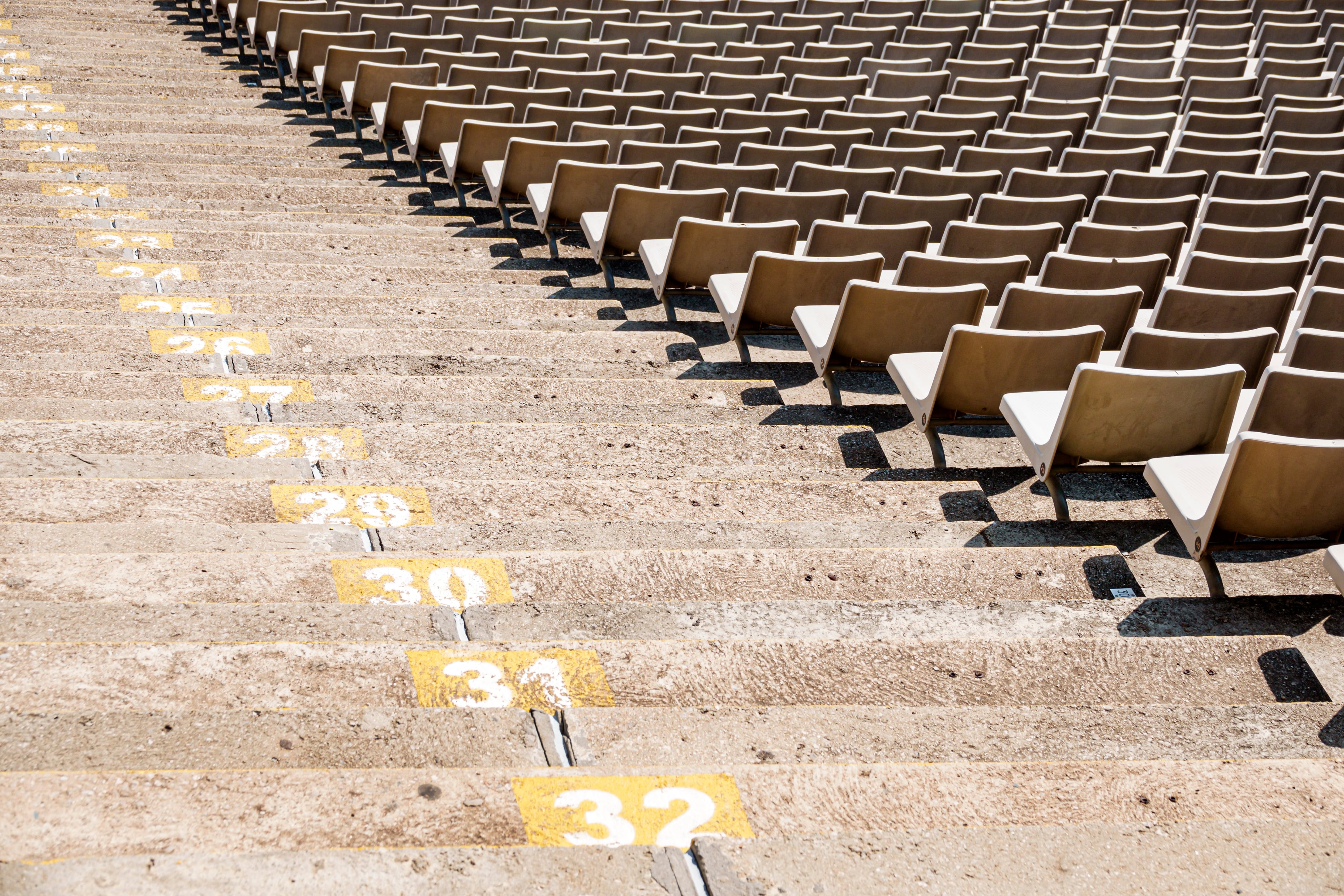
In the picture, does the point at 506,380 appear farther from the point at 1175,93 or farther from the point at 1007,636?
the point at 1175,93

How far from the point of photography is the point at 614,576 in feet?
10.2

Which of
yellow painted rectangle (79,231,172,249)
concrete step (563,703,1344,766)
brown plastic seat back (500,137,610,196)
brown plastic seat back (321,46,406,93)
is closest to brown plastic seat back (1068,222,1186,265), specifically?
brown plastic seat back (500,137,610,196)

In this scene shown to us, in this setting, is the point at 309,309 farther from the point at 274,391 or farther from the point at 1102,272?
the point at 1102,272

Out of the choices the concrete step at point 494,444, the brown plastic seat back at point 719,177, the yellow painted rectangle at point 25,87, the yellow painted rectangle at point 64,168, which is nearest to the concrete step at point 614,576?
the concrete step at point 494,444

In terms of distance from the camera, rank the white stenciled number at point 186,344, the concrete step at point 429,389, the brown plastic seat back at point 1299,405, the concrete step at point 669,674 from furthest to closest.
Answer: the white stenciled number at point 186,344 → the concrete step at point 429,389 → the brown plastic seat back at point 1299,405 → the concrete step at point 669,674

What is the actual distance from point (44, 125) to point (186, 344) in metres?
4.34

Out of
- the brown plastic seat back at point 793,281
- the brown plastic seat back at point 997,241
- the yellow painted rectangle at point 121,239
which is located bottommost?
the yellow painted rectangle at point 121,239

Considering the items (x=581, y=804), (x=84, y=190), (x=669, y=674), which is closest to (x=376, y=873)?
(x=581, y=804)

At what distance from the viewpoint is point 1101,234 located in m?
5.64

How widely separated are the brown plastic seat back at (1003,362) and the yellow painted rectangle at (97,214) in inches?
189

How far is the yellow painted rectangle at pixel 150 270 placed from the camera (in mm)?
5754

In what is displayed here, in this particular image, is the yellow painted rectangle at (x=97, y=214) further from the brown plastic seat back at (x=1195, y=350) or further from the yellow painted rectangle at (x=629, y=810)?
the yellow painted rectangle at (x=629, y=810)

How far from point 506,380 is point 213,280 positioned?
1.97m

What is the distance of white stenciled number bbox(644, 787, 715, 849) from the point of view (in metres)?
1.99
